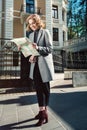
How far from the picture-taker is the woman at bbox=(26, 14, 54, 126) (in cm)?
460

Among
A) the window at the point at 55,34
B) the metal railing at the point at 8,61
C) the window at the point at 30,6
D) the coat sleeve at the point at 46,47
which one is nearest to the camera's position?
the coat sleeve at the point at 46,47

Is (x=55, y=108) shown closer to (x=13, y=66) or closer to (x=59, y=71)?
(x=13, y=66)

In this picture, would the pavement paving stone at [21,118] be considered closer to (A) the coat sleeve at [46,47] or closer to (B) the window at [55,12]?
(A) the coat sleeve at [46,47]

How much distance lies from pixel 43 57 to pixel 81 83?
17.8 feet

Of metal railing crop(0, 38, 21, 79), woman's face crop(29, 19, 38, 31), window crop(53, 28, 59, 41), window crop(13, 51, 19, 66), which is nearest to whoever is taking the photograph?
woman's face crop(29, 19, 38, 31)

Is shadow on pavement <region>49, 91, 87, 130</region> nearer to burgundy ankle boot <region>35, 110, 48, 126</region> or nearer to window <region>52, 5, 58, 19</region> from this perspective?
burgundy ankle boot <region>35, 110, 48, 126</region>

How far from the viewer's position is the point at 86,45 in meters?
36.7

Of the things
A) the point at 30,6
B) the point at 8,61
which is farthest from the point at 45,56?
the point at 30,6

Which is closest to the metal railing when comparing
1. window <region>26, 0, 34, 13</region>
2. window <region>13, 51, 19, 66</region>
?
window <region>13, 51, 19, 66</region>

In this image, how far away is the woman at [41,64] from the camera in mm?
4602

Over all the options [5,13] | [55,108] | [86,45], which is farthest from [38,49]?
[86,45]

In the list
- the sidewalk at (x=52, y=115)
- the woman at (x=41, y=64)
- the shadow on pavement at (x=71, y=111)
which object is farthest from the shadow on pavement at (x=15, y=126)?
the shadow on pavement at (x=71, y=111)

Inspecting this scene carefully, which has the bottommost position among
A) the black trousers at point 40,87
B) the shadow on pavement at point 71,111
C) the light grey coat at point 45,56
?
the shadow on pavement at point 71,111

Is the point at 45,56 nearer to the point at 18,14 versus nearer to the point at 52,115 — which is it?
the point at 52,115
